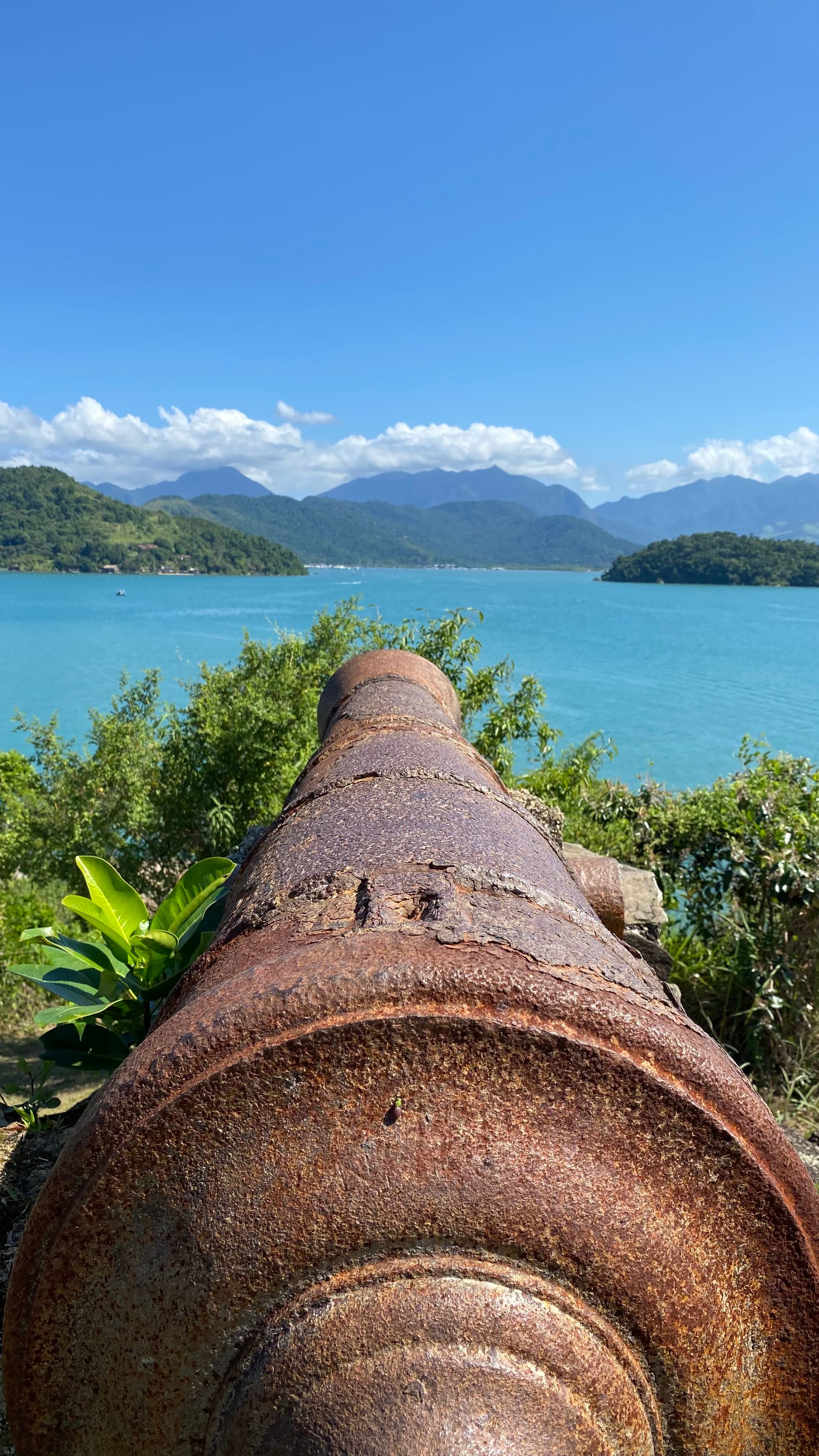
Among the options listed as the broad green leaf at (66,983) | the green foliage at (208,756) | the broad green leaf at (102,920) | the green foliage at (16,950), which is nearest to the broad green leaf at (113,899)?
the broad green leaf at (102,920)

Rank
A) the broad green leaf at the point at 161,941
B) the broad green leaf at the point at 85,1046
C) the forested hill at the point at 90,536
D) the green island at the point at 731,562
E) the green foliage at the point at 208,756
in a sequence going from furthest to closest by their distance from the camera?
the forested hill at the point at 90,536 < the green island at the point at 731,562 < the green foliage at the point at 208,756 < the broad green leaf at the point at 85,1046 < the broad green leaf at the point at 161,941

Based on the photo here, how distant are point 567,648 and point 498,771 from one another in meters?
45.1

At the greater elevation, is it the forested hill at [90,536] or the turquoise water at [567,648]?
the forested hill at [90,536]

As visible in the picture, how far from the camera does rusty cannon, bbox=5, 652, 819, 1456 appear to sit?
1.10 m

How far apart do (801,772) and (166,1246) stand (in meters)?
Result: 5.87

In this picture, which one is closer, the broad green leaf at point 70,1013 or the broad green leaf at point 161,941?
the broad green leaf at point 70,1013

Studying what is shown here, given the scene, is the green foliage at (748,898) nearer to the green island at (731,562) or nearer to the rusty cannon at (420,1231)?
the rusty cannon at (420,1231)

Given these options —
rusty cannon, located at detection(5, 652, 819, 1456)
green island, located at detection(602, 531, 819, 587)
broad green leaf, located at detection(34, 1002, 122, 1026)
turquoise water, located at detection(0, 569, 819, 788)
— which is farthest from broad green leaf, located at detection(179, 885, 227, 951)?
green island, located at detection(602, 531, 819, 587)

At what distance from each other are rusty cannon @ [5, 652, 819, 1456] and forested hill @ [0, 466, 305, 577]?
111854 millimetres

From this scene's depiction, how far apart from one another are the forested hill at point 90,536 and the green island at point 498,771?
337ft

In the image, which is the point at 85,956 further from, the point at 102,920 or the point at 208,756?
the point at 208,756

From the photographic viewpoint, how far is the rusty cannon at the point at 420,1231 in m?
1.10

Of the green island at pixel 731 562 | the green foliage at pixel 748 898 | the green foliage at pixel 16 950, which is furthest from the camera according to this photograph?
the green island at pixel 731 562

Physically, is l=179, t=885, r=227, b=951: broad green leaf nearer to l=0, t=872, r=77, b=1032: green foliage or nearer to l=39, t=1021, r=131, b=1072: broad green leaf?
l=39, t=1021, r=131, b=1072: broad green leaf
